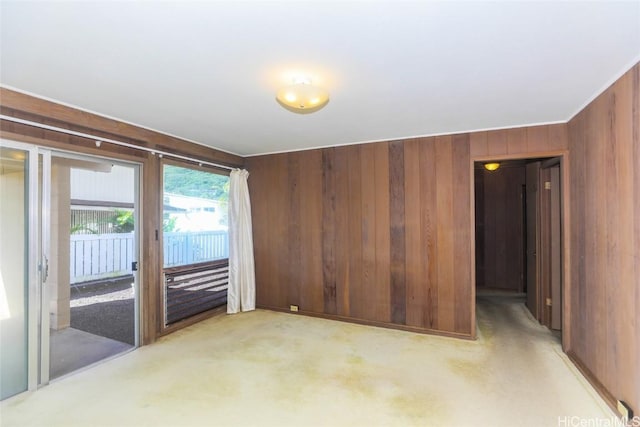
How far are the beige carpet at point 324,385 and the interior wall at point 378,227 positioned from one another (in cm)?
51

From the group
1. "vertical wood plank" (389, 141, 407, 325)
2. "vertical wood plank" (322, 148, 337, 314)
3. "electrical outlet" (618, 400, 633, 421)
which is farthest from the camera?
"vertical wood plank" (322, 148, 337, 314)

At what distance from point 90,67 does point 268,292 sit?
3.42 meters

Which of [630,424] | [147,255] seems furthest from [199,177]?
[630,424]

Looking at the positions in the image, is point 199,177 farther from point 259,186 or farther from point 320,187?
point 320,187

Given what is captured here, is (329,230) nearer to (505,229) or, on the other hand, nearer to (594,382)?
(594,382)

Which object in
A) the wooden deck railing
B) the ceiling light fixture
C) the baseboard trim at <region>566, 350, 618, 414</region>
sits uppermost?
the ceiling light fixture

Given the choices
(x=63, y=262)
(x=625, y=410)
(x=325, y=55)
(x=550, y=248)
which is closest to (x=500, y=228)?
(x=550, y=248)

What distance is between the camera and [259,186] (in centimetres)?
458

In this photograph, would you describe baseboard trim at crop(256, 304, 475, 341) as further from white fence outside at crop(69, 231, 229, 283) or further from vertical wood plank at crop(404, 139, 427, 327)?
white fence outside at crop(69, 231, 229, 283)

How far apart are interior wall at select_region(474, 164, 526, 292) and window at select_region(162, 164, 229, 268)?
4903mm

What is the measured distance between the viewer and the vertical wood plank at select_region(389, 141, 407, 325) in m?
3.66

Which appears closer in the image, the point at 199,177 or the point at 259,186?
the point at 199,177

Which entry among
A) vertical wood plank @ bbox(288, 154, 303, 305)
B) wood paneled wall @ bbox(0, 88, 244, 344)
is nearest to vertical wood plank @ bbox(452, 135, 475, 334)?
vertical wood plank @ bbox(288, 154, 303, 305)

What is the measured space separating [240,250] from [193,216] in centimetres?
81
